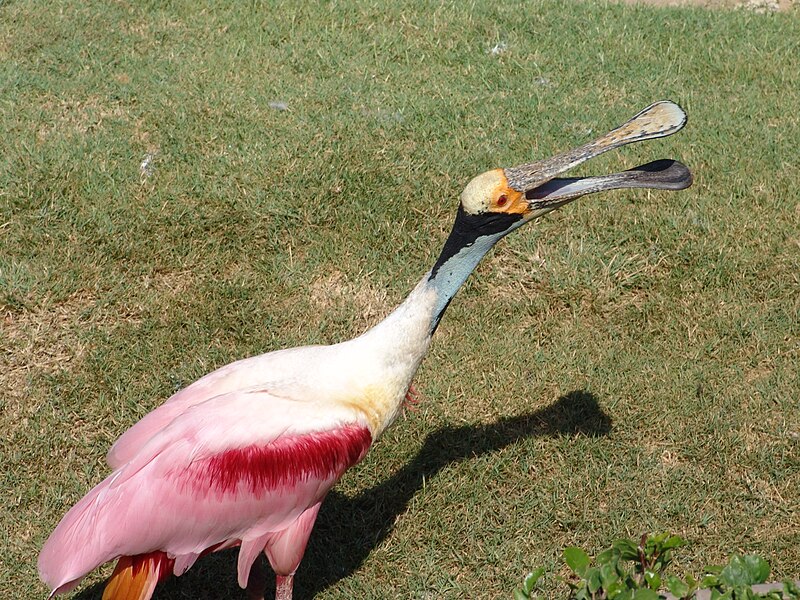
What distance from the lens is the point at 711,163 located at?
598 cm

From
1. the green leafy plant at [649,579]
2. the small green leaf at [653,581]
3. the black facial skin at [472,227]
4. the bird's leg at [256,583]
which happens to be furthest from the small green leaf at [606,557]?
the bird's leg at [256,583]

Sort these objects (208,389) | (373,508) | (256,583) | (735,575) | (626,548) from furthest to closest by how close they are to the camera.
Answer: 1. (373,508)
2. (256,583)
3. (208,389)
4. (626,548)
5. (735,575)

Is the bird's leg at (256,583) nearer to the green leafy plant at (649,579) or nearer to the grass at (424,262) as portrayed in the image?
the grass at (424,262)

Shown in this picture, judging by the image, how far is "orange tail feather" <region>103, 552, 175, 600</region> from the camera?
3.64 meters

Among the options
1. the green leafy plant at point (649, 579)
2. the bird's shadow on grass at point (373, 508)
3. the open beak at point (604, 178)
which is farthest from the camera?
the bird's shadow on grass at point (373, 508)

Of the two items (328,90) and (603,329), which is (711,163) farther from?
(328,90)

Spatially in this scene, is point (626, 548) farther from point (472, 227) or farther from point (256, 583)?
point (256, 583)

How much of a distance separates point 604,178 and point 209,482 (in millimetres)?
1803

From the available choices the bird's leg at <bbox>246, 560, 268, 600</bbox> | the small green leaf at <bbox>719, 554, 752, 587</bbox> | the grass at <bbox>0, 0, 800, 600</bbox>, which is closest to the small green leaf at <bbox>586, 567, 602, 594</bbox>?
the small green leaf at <bbox>719, 554, 752, 587</bbox>

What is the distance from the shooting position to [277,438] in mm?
3594

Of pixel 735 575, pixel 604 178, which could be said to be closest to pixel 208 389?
pixel 604 178

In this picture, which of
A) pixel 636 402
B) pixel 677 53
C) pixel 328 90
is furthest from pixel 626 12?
pixel 636 402

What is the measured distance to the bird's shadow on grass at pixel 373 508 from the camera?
14.0 feet

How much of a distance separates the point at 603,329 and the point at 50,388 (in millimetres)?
2793
